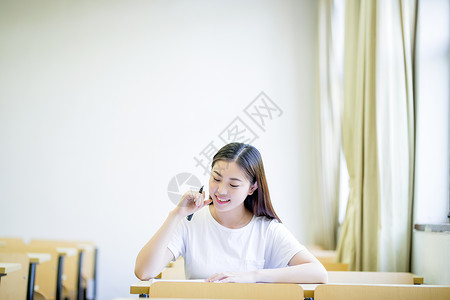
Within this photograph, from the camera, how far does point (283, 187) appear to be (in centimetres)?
472

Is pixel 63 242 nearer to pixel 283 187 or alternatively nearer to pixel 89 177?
pixel 89 177

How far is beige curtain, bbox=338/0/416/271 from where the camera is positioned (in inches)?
105

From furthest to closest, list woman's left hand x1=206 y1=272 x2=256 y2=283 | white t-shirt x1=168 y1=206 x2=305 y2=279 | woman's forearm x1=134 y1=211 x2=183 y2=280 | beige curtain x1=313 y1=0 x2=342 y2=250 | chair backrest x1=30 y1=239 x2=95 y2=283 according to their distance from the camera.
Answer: chair backrest x1=30 y1=239 x2=95 y2=283, beige curtain x1=313 y1=0 x2=342 y2=250, white t-shirt x1=168 y1=206 x2=305 y2=279, woman's forearm x1=134 y1=211 x2=183 y2=280, woman's left hand x1=206 y1=272 x2=256 y2=283

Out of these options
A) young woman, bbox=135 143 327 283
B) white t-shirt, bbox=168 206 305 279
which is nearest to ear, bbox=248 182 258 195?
young woman, bbox=135 143 327 283

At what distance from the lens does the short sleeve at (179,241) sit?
1.91 meters

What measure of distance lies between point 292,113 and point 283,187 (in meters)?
0.76

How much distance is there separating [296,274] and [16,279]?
1962mm

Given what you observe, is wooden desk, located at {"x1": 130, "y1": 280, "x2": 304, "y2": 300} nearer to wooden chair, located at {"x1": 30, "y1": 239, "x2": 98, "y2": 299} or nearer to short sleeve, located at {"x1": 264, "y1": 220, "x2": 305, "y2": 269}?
short sleeve, located at {"x1": 264, "y1": 220, "x2": 305, "y2": 269}

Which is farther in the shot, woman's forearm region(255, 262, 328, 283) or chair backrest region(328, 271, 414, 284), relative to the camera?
chair backrest region(328, 271, 414, 284)

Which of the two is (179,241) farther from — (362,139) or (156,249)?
(362,139)

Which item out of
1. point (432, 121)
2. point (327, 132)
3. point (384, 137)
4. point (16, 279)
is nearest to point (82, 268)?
point (16, 279)

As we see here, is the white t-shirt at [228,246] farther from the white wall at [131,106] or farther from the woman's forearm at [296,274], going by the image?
the white wall at [131,106]

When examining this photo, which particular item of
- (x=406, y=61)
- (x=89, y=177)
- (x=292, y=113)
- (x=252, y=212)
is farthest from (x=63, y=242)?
(x=406, y=61)

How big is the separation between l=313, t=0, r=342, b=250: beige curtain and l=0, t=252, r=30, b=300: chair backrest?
8.40 feet
